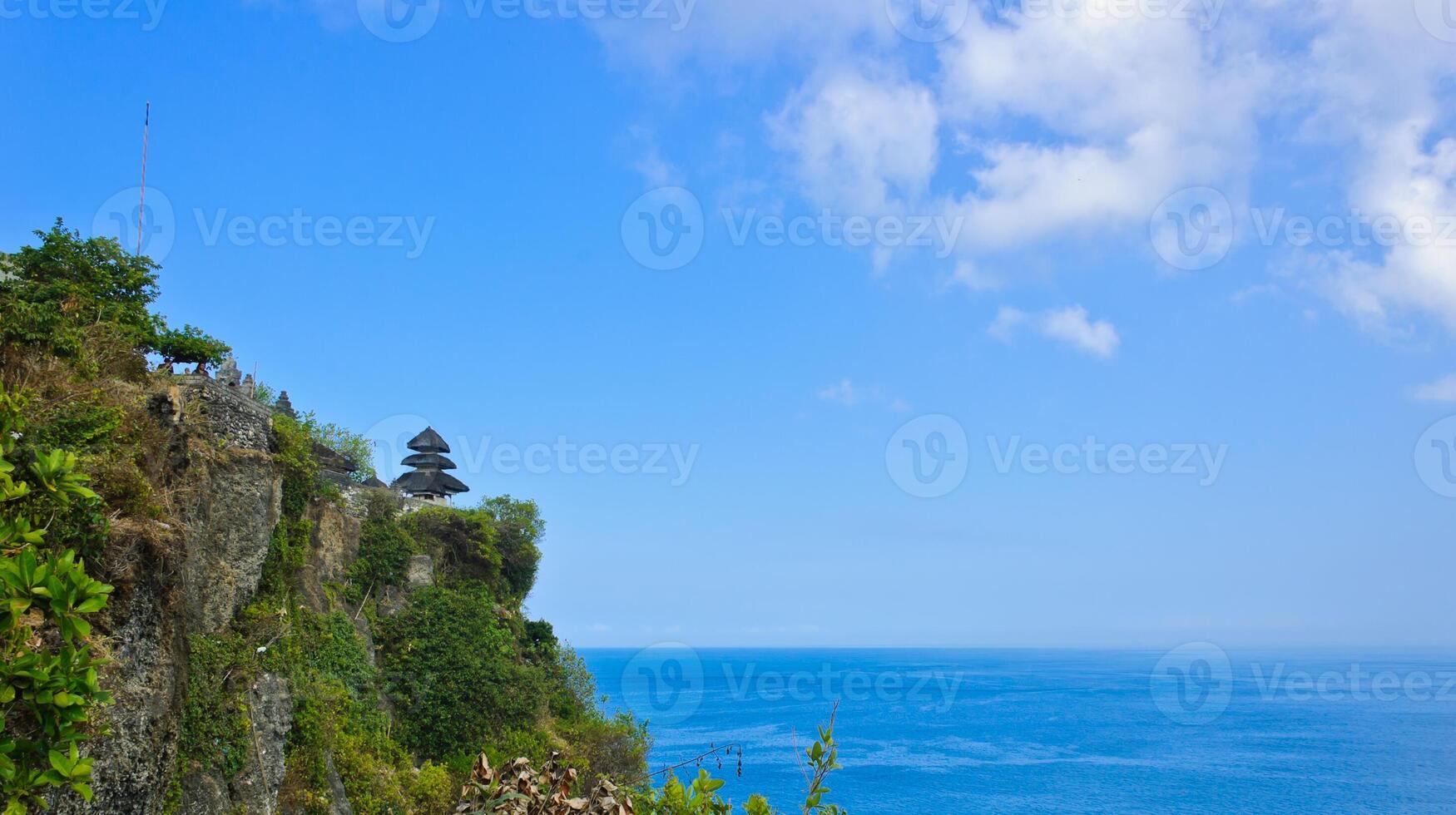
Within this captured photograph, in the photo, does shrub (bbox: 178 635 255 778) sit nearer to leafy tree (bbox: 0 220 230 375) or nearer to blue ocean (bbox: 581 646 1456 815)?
leafy tree (bbox: 0 220 230 375)

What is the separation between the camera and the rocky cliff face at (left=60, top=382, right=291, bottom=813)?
→ 10500 mm

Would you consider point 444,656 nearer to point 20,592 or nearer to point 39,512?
point 39,512

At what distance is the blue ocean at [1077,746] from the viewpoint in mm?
69375

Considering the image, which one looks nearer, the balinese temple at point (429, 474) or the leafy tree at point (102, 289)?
the leafy tree at point (102, 289)

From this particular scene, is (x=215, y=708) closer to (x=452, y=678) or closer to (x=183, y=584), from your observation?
(x=183, y=584)

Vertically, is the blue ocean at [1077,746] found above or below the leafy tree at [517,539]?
below

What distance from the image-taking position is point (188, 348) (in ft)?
61.9

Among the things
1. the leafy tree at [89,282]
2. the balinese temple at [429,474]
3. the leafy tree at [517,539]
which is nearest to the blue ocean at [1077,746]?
the leafy tree at [517,539]

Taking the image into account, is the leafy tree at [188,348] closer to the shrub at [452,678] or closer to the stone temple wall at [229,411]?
the stone temple wall at [229,411]

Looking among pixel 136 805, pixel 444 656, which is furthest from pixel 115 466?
pixel 444 656

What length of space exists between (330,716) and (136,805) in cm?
1122

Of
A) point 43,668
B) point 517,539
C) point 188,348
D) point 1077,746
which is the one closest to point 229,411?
point 188,348

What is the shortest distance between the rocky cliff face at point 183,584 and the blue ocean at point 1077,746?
86.1ft

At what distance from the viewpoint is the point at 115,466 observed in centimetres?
1053
